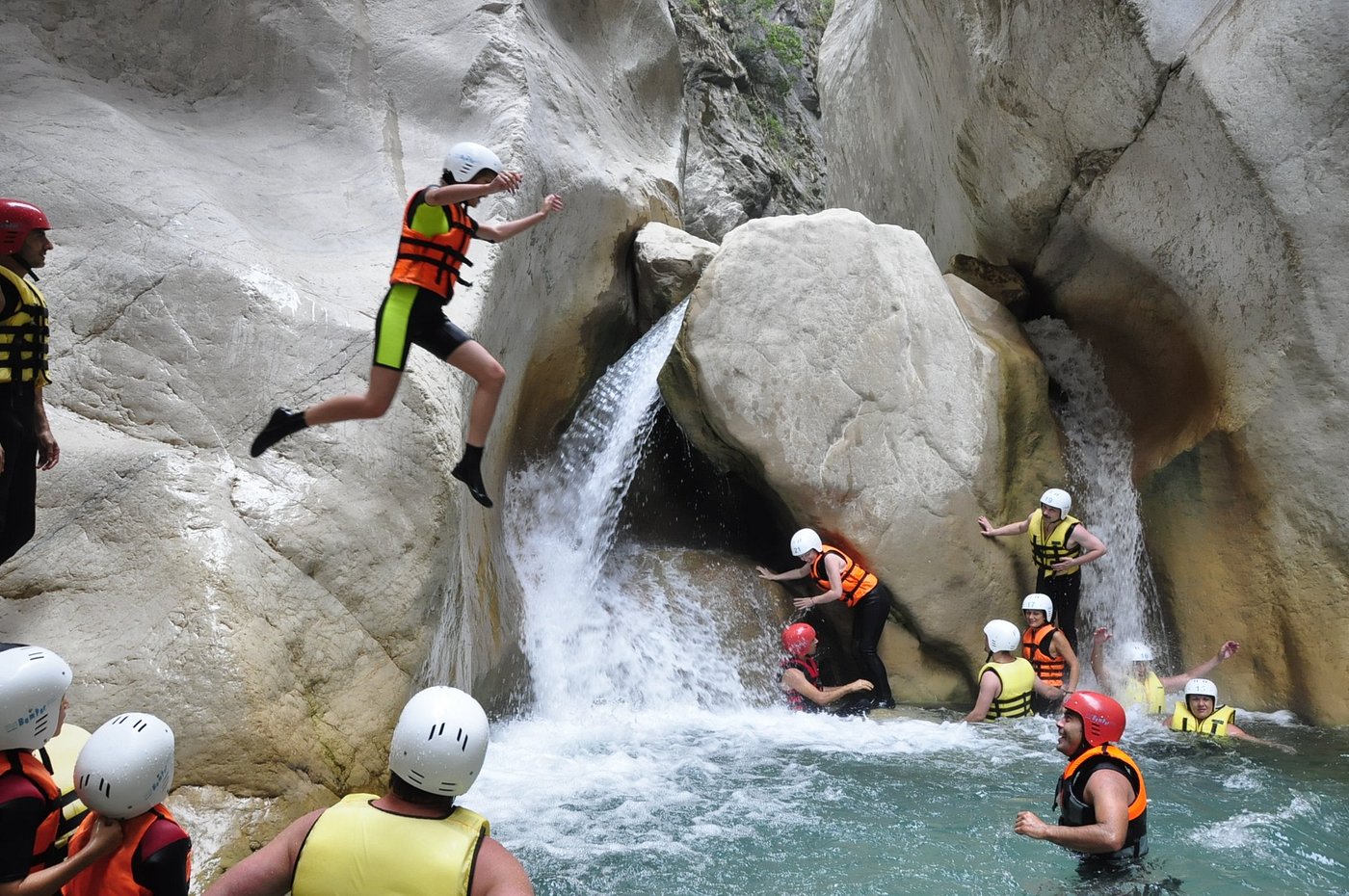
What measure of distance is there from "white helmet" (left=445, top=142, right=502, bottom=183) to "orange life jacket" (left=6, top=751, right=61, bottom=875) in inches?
98.3

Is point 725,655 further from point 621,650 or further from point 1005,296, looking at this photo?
point 1005,296

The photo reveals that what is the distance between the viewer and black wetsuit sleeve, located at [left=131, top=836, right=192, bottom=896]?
7.97 ft

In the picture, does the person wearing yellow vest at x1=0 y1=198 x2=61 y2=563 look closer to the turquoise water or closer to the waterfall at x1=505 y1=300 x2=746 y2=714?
the turquoise water

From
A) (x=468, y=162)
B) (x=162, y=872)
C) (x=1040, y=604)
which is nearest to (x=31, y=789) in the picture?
(x=162, y=872)

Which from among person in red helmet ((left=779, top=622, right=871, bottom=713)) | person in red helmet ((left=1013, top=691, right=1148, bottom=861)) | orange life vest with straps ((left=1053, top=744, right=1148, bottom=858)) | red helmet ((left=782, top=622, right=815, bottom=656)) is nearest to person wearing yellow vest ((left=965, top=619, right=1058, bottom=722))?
person in red helmet ((left=779, top=622, right=871, bottom=713))

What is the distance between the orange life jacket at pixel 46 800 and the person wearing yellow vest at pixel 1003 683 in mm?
5914

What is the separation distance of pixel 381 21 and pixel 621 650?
5158 millimetres

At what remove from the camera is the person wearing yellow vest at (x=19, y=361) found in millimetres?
3922

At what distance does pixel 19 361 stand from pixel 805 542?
5518mm

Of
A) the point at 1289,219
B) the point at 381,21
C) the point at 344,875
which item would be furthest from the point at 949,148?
the point at 344,875

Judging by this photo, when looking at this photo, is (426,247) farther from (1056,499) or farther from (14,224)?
(1056,499)

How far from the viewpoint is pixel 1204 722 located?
702cm

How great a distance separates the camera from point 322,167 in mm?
7227

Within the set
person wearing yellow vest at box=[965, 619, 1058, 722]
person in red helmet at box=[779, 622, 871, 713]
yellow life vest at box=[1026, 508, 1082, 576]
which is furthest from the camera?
yellow life vest at box=[1026, 508, 1082, 576]
